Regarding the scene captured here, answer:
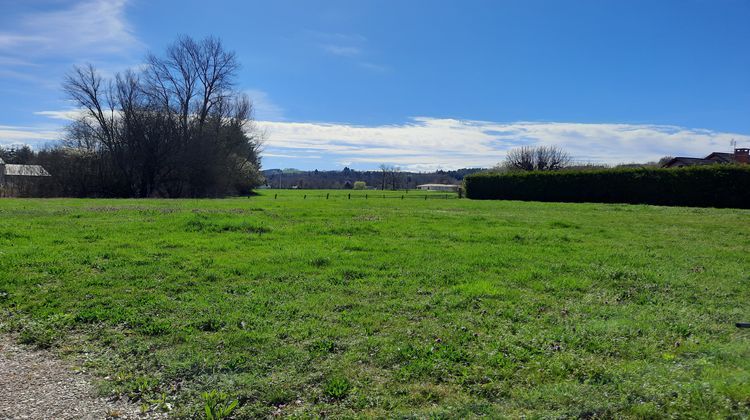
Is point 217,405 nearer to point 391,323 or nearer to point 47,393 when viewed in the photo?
point 47,393

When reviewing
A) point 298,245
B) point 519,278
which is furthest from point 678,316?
point 298,245

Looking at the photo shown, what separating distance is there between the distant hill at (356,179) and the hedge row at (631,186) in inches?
2453

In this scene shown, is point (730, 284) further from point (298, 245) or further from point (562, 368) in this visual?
point (298, 245)

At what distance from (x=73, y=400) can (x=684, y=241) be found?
1409cm

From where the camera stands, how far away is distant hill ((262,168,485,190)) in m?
124

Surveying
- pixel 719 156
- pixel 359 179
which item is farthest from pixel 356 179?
pixel 719 156

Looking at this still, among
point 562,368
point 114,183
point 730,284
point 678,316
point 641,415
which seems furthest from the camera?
point 114,183

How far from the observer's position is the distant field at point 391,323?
3.85m

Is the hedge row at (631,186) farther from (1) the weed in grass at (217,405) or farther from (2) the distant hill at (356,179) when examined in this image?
(2) the distant hill at (356,179)

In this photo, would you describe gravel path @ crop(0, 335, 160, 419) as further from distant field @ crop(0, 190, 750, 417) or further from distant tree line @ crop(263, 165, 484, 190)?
distant tree line @ crop(263, 165, 484, 190)

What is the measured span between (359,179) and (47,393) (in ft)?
435

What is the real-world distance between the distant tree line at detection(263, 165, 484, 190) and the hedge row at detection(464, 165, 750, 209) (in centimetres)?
6231

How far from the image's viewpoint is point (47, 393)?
3953 mm

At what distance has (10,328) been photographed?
5.55 m
